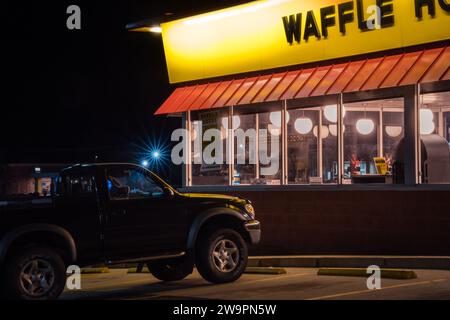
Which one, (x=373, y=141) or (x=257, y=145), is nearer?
(x=373, y=141)

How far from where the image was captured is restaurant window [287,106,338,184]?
1777cm

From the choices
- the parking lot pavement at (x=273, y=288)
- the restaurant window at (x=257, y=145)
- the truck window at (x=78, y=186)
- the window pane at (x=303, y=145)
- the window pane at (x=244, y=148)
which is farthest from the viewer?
the window pane at (x=244, y=148)

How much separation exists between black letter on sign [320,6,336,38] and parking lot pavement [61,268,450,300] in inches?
212

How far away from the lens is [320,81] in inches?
685

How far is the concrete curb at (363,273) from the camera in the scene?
13.5 metres

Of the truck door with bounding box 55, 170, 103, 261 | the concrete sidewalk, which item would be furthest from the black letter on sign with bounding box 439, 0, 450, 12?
the truck door with bounding box 55, 170, 103, 261

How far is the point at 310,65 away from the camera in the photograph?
18.0m

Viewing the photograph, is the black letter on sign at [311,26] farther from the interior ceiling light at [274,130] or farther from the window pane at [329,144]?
the interior ceiling light at [274,130]

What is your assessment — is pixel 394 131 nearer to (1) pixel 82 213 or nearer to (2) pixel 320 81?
(2) pixel 320 81

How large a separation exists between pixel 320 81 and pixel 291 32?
1.47 m

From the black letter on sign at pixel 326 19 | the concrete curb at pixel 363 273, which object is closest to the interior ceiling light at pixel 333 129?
the black letter on sign at pixel 326 19

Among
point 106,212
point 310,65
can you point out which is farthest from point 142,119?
point 106,212

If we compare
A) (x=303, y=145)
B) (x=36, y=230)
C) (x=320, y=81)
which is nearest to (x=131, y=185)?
(x=36, y=230)

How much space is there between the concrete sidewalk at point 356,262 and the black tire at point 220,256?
114 inches
